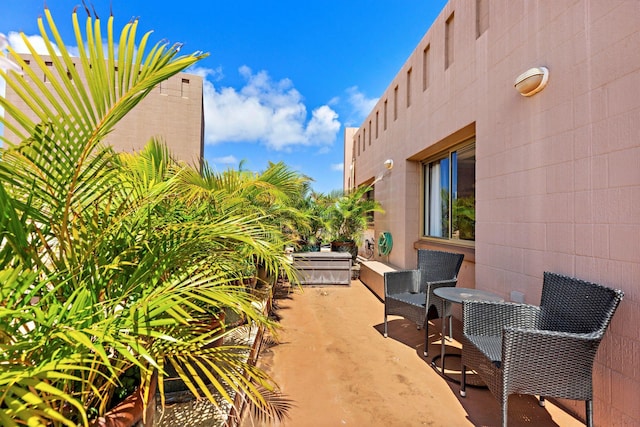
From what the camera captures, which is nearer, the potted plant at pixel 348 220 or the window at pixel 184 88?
the potted plant at pixel 348 220

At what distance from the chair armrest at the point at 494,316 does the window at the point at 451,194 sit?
1.85m

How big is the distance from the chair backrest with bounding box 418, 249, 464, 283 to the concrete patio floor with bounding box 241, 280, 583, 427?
0.68 meters

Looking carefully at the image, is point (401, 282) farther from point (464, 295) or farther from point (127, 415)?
point (127, 415)

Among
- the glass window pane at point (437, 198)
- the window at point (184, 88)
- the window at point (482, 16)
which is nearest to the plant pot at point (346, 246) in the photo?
the glass window pane at point (437, 198)

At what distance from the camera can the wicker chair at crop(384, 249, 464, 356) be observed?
10.8 feet

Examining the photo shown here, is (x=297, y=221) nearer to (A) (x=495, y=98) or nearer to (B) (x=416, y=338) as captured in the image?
(B) (x=416, y=338)

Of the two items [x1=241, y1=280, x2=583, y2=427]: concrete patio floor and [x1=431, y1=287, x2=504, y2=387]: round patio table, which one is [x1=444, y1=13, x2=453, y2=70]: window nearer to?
[x1=431, y1=287, x2=504, y2=387]: round patio table

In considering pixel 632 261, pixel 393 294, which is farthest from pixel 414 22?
pixel 632 261

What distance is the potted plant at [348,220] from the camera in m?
7.79

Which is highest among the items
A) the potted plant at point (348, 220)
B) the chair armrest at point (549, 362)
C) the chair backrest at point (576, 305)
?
the potted plant at point (348, 220)

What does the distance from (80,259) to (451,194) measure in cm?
491

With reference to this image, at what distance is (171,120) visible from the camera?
1251 cm

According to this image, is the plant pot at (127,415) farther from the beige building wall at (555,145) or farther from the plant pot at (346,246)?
the plant pot at (346,246)

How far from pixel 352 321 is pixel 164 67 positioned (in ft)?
12.8
